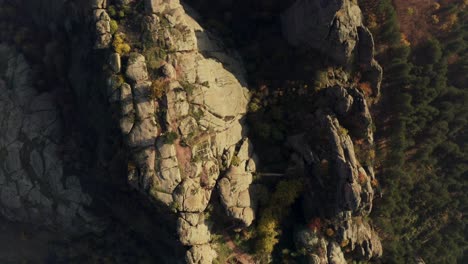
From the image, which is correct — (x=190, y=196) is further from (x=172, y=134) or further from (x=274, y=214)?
(x=274, y=214)

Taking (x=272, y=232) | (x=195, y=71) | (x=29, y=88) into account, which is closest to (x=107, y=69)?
(x=195, y=71)

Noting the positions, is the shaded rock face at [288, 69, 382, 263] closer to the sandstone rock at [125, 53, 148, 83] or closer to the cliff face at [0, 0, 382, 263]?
the cliff face at [0, 0, 382, 263]

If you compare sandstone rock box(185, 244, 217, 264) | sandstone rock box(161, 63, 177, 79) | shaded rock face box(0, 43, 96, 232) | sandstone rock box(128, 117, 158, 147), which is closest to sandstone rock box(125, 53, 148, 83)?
sandstone rock box(161, 63, 177, 79)

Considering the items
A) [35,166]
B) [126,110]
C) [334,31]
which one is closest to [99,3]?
[126,110]

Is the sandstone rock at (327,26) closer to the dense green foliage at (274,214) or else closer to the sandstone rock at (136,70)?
the dense green foliage at (274,214)

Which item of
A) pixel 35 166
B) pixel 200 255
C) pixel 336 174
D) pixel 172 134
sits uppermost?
pixel 172 134

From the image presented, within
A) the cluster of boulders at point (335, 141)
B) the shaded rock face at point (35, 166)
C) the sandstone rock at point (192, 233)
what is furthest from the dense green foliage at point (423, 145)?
the shaded rock face at point (35, 166)
